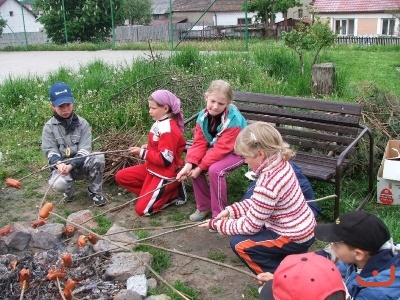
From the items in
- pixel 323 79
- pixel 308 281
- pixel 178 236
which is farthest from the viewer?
pixel 323 79

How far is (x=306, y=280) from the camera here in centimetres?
194

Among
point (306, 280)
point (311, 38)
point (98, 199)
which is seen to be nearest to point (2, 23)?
point (311, 38)

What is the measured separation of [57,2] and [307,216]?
2919 centimetres

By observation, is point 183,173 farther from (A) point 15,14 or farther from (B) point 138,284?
(A) point 15,14

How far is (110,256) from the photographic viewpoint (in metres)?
3.84

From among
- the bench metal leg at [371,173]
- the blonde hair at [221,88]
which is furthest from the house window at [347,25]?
the blonde hair at [221,88]

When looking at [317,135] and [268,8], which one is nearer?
[317,135]

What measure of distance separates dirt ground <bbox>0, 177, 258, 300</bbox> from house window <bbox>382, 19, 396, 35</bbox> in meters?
35.5

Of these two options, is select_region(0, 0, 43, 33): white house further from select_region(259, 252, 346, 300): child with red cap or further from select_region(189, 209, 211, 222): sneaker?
select_region(259, 252, 346, 300): child with red cap

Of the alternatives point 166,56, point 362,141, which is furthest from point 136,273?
point 166,56

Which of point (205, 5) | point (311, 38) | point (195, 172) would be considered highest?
point (205, 5)

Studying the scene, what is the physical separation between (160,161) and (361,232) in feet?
8.92

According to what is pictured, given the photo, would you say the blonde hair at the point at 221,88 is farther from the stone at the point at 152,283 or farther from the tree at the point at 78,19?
the tree at the point at 78,19

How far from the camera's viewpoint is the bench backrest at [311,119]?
4.95 metres
